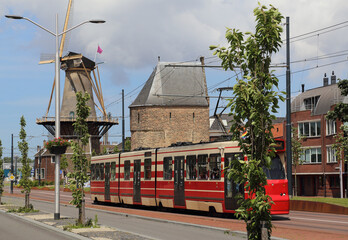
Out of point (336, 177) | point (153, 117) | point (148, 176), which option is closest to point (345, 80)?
point (148, 176)

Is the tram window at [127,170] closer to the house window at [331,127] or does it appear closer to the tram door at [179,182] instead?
the tram door at [179,182]

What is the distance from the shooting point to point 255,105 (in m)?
9.42

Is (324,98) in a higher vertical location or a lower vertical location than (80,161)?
higher

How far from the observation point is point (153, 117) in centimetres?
7956

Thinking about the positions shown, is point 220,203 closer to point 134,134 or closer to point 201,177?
point 201,177

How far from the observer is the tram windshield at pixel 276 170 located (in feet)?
75.0

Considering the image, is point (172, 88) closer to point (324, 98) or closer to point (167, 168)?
point (324, 98)

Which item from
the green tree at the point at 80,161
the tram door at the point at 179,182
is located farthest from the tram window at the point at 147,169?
the green tree at the point at 80,161

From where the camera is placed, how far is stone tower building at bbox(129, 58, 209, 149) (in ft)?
259

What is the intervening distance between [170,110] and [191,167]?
54.3 metres

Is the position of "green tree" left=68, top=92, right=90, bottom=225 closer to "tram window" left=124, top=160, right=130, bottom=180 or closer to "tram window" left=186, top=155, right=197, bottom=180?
"tram window" left=186, top=155, right=197, bottom=180

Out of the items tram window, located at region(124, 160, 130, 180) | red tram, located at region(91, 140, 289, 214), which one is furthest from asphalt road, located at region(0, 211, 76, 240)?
tram window, located at region(124, 160, 130, 180)


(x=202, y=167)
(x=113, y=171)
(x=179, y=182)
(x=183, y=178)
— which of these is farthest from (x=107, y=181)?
(x=202, y=167)

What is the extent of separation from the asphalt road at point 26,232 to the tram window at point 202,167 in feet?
25.1
